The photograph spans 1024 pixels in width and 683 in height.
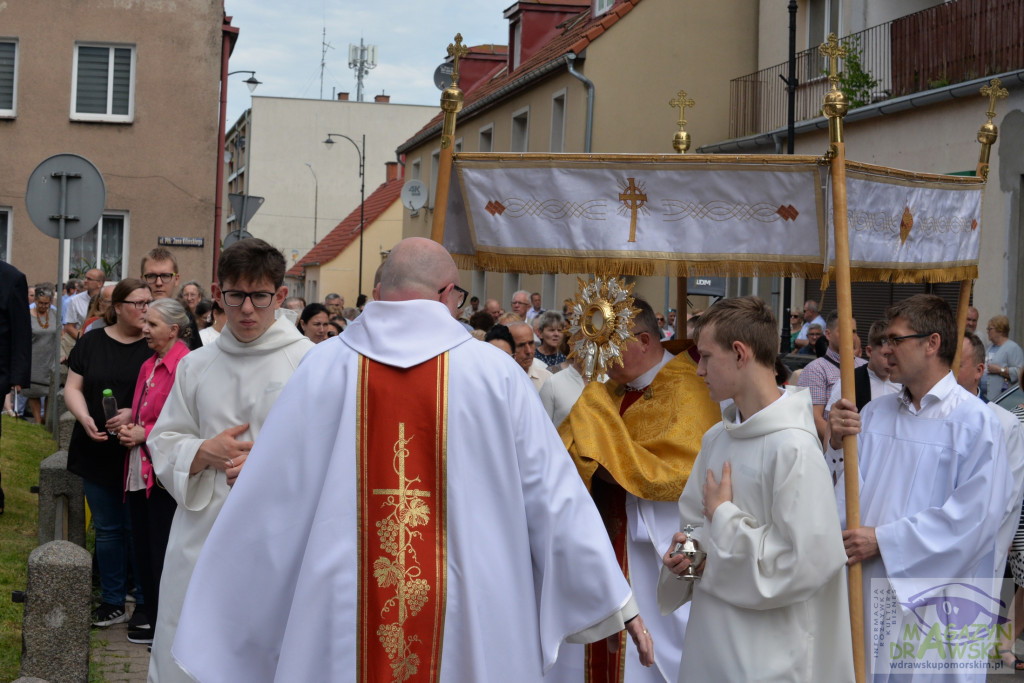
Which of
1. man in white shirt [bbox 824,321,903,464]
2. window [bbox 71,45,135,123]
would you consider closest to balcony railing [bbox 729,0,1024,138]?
man in white shirt [bbox 824,321,903,464]

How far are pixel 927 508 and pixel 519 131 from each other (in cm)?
2498

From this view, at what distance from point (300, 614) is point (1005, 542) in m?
2.89

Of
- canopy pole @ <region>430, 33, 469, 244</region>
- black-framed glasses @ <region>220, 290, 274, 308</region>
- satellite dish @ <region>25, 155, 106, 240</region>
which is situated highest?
satellite dish @ <region>25, 155, 106, 240</region>

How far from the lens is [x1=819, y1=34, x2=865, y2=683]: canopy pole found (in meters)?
4.47

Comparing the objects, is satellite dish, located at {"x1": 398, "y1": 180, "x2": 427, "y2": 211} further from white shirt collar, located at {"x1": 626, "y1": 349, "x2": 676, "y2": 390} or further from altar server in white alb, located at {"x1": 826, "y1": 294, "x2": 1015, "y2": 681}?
altar server in white alb, located at {"x1": 826, "y1": 294, "x2": 1015, "y2": 681}

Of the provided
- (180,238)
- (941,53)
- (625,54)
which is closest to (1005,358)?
(941,53)

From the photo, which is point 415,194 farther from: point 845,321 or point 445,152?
point 845,321

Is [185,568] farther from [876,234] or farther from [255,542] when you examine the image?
[876,234]

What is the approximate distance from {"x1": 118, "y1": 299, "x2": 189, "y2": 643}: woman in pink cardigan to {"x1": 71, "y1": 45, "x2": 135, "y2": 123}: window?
18.0 m

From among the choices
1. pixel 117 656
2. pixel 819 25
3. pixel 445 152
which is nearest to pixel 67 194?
pixel 117 656

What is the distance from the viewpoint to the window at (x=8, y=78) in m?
22.9

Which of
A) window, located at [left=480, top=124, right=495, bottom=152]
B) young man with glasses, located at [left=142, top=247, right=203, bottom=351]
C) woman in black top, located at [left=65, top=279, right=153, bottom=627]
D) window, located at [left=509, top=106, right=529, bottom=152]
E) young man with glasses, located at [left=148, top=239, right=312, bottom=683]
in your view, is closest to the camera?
young man with glasses, located at [left=148, top=239, right=312, bottom=683]

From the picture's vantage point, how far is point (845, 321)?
15.2 ft

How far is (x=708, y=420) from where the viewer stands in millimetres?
5125
